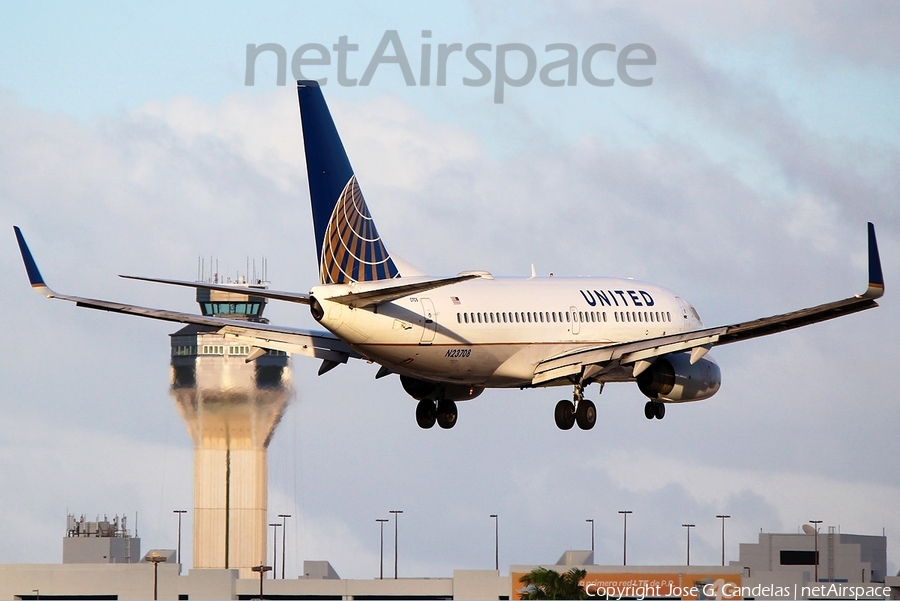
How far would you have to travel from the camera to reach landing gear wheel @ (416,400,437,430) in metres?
63.6

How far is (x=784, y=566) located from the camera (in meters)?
122

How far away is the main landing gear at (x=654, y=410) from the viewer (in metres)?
65.5

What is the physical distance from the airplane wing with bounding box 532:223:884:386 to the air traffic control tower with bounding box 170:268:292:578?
7127 cm

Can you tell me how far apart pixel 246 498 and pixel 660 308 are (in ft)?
320

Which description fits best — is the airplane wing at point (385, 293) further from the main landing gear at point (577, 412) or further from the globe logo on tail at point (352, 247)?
the main landing gear at point (577, 412)

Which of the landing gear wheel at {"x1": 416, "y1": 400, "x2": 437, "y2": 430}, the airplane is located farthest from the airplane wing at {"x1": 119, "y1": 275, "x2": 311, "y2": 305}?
the landing gear wheel at {"x1": 416, "y1": 400, "x2": 437, "y2": 430}

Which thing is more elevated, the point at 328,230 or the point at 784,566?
the point at 328,230

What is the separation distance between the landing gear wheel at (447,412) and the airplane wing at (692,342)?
3.49 metres

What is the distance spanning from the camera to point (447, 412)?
208ft

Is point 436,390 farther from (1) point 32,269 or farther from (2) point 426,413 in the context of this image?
(1) point 32,269

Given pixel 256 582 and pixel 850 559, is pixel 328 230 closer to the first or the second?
pixel 256 582

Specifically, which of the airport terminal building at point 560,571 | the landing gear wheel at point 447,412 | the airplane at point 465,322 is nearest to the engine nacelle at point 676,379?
the airplane at point 465,322

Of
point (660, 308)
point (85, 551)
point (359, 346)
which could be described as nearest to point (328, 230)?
point (359, 346)

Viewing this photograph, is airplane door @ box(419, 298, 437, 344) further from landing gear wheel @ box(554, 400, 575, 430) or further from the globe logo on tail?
landing gear wheel @ box(554, 400, 575, 430)
